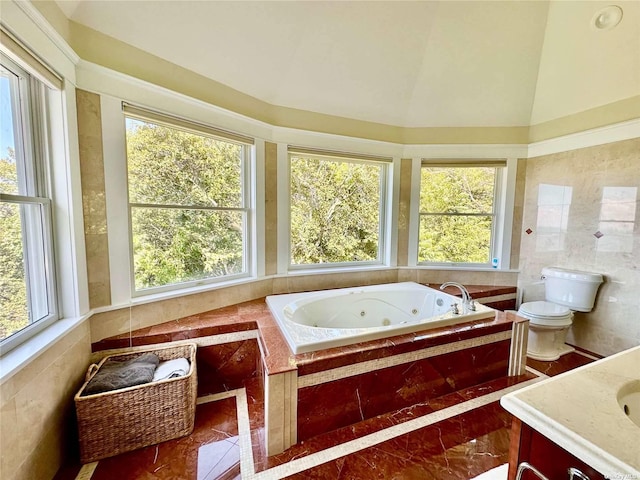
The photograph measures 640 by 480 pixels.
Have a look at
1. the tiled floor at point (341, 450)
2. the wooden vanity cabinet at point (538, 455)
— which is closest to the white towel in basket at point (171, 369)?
the tiled floor at point (341, 450)

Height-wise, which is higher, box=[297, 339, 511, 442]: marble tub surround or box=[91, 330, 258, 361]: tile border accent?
box=[91, 330, 258, 361]: tile border accent

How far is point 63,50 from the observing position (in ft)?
4.51

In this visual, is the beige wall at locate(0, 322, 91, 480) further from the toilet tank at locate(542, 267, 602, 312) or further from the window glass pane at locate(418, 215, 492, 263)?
the toilet tank at locate(542, 267, 602, 312)

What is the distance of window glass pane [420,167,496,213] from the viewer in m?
3.06

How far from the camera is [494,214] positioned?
121 inches

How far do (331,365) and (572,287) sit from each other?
247 centimetres

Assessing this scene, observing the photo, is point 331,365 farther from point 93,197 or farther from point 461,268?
point 461,268

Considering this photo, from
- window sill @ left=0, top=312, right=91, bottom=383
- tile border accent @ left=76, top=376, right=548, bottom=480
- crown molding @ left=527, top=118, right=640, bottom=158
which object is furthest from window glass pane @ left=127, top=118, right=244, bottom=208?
crown molding @ left=527, top=118, right=640, bottom=158

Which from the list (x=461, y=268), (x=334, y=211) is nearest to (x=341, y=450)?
(x=334, y=211)

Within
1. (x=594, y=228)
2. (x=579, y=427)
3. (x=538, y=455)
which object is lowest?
(x=538, y=455)

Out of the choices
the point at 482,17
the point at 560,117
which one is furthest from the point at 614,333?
the point at 482,17

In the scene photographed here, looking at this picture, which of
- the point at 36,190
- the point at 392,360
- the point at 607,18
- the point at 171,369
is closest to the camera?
the point at 36,190

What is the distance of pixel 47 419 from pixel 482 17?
3756 millimetres

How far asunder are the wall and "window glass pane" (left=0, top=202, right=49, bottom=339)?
4.03m
